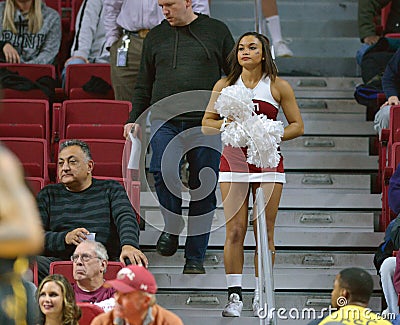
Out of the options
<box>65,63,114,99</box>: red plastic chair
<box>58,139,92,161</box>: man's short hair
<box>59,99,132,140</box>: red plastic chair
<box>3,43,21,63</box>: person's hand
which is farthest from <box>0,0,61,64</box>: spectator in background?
<box>58,139,92,161</box>: man's short hair

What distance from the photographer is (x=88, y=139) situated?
7254 millimetres

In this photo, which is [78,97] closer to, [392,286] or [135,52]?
[135,52]

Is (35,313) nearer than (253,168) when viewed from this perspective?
Yes

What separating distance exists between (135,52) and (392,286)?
2.62 m

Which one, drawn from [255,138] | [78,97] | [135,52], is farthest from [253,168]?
[78,97]

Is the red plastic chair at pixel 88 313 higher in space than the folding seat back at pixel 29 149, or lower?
lower

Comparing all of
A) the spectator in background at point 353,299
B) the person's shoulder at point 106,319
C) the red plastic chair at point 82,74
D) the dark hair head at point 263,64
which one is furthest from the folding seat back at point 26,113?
the spectator in background at point 353,299

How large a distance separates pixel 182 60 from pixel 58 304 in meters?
2.24

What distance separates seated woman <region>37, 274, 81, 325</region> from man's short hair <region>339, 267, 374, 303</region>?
1.25m

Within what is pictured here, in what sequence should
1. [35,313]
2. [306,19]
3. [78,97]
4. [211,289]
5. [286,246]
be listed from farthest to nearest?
[306,19]
[78,97]
[286,246]
[211,289]
[35,313]

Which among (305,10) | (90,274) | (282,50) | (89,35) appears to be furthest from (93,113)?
(305,10)

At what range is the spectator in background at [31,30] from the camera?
8820 millimetres

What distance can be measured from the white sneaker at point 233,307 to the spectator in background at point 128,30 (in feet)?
7.56

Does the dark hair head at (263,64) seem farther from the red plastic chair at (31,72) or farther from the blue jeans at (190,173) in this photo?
the red plastic chair at (31,72)
